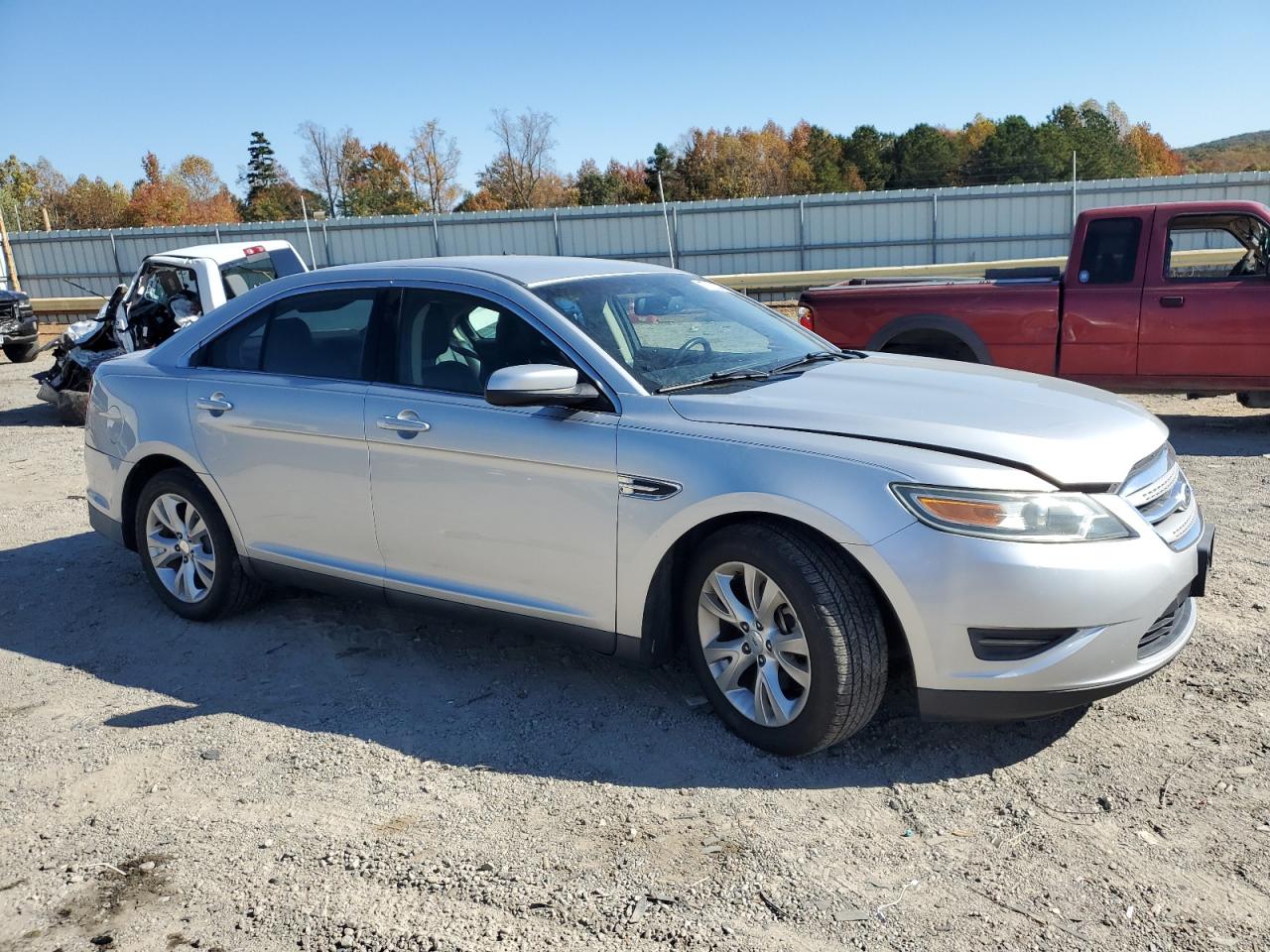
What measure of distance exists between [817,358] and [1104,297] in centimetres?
520

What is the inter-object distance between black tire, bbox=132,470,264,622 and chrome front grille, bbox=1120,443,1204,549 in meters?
3.96

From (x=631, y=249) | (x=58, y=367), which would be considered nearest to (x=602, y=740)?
(x=58, y=367)

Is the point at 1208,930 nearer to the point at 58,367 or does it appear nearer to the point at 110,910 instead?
the point at 110,910

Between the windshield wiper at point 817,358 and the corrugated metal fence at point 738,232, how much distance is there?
21.7 m

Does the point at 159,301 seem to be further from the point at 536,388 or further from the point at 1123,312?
the point at 1123,312

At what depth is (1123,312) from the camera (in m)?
8.68

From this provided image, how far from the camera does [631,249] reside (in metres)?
26.6

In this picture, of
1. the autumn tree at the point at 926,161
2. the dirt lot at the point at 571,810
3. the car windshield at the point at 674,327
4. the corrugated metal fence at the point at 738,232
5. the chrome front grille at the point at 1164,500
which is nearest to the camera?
the dirt lot at the point at 571,810

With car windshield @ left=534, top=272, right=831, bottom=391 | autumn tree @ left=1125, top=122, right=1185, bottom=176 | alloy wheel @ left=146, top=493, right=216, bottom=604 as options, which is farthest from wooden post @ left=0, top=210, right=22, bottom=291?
autumn tree @ left=1125, top=122, right=1185, bottom=176

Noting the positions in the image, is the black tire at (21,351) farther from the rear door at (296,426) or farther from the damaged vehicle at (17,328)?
the rear door at (296,426)

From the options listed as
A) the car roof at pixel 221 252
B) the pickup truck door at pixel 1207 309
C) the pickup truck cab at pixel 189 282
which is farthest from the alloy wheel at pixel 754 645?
the car roof at pixel 221 252

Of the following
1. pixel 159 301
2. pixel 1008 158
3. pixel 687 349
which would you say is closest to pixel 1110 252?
pixel 687 349

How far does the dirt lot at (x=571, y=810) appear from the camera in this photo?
9.43 ft

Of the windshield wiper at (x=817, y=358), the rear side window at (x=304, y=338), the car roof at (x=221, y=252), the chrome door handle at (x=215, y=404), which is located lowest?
the chrome door handle at (x=215, y=404)
